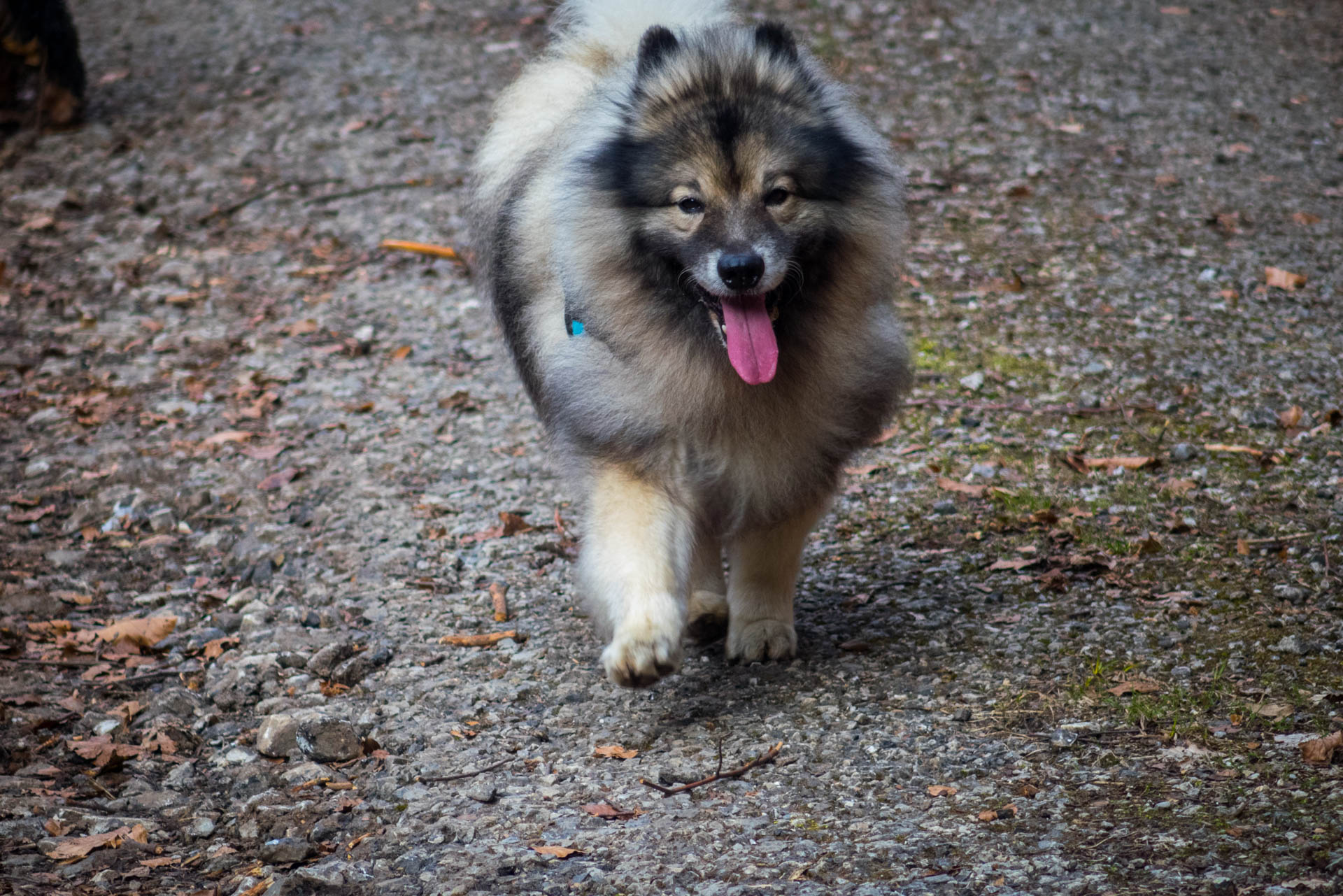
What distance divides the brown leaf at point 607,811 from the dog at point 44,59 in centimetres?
752

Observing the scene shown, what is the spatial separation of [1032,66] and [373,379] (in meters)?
5.68

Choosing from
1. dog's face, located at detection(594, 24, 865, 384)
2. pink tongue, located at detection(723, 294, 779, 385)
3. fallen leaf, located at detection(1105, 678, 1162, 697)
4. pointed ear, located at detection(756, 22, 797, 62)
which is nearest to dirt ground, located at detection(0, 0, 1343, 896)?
fallen leaf, located at detection(1105, 678, 1162, 697)

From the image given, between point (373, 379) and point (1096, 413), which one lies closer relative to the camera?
point (1096, 413)

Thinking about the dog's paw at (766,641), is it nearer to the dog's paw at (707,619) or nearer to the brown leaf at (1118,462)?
the dog's paw at (707,619)

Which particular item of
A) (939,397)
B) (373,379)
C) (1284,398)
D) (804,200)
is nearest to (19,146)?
(373,379)

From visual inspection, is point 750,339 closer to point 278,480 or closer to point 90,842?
point 90,842

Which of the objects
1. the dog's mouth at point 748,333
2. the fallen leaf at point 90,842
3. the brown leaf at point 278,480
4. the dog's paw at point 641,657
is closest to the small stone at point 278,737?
the fallen leaf at point 90,842

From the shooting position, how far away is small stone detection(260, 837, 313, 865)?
2693 millimetres

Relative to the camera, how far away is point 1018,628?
11.5 ft

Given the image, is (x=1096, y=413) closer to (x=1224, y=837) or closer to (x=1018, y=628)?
(x=1018, y=628)

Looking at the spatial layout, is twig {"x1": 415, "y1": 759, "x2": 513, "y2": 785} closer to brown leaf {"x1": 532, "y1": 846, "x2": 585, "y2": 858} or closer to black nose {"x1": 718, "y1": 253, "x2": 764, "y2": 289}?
brown leaf {"x1": 532, "y1": 846, "x2": 585, "y2": 858}

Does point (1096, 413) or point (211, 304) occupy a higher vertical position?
point (1096, 413)

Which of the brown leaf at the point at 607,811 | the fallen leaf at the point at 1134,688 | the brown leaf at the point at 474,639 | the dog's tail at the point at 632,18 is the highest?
the dog's tail at the point at 632,18

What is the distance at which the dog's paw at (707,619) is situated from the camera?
3701 mm
